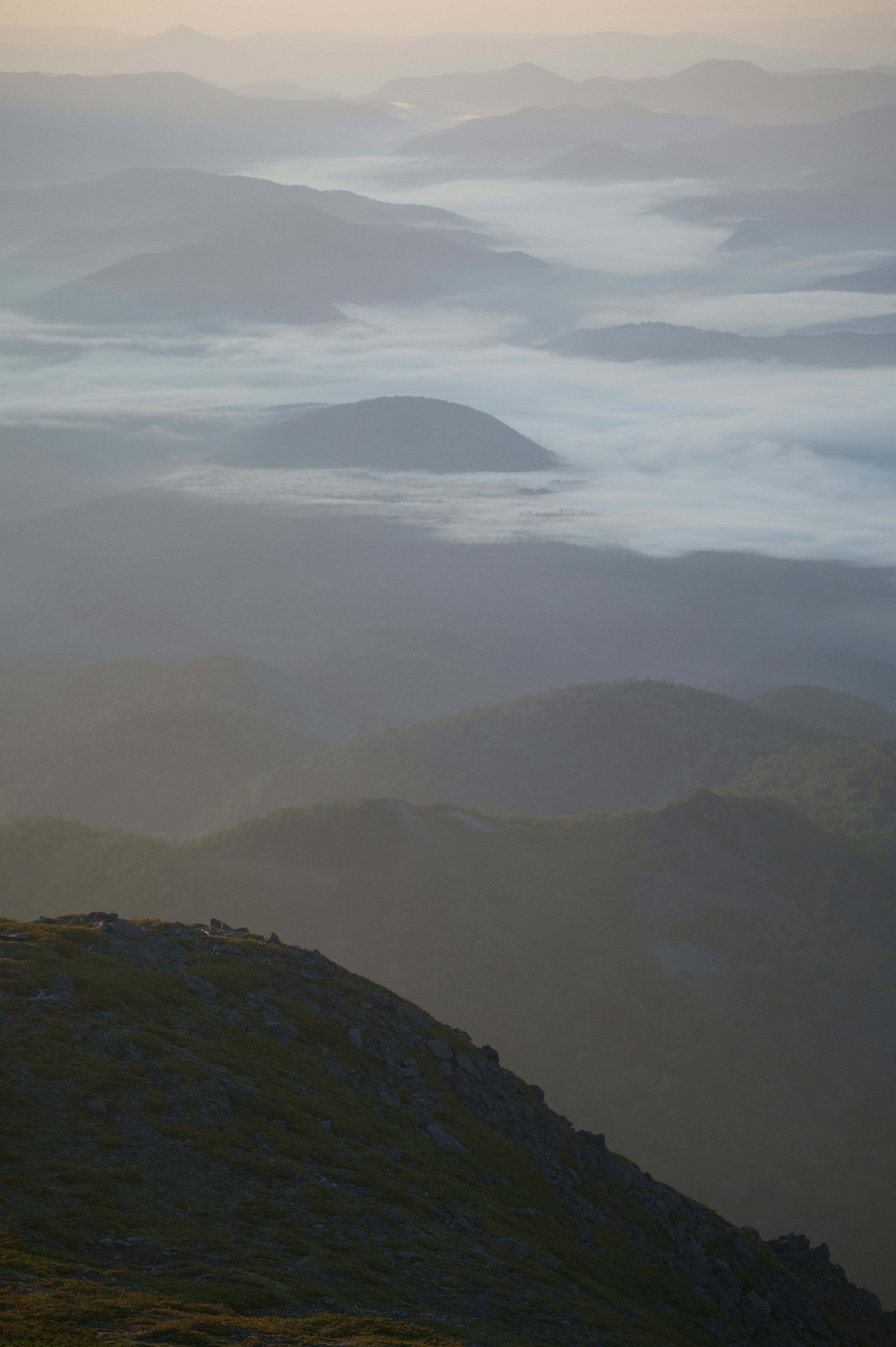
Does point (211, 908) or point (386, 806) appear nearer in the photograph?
point (211, 908)

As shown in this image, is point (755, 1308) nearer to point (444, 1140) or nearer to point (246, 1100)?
point (444, 1140)

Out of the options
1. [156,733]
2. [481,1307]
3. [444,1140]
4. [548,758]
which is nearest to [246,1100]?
[444,1140]

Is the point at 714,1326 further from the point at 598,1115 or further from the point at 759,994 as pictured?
the point at 759,994

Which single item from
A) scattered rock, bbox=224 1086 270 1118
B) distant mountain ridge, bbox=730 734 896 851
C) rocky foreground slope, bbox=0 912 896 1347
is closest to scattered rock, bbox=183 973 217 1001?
rocky foreground slope, bbox=0 912 896 1347

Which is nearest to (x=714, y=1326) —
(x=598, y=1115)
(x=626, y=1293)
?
(x=626, y=1293)

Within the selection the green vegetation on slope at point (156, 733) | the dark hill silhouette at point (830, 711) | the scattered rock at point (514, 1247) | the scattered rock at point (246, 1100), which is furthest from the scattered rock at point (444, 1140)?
the dark hill silhouette at point (830, 711)

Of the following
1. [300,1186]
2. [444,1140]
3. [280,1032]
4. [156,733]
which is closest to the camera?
[300,1186]

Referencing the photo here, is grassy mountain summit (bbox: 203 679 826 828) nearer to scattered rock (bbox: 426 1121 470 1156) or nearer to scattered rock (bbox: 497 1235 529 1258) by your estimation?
scattered rock (bbox: 426 1121 470 1156)
